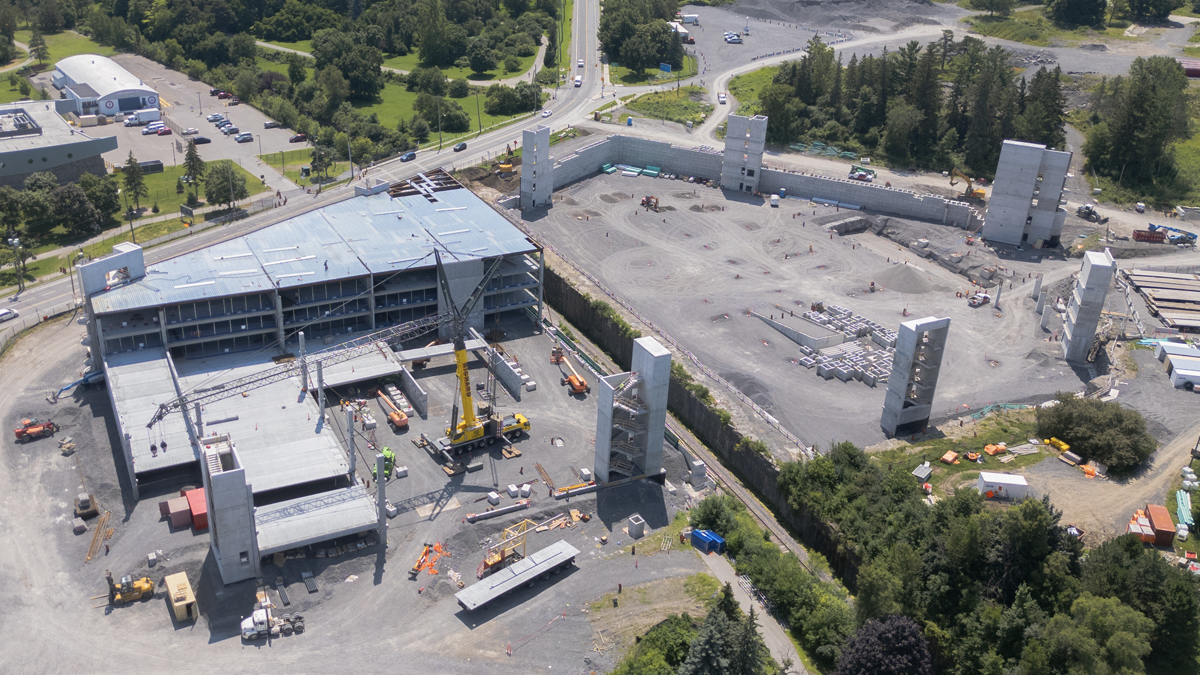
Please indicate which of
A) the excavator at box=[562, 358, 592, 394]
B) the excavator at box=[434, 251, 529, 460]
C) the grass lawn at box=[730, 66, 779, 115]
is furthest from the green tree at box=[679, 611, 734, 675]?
the grass lawn at box=[730, 66, 779, 115]

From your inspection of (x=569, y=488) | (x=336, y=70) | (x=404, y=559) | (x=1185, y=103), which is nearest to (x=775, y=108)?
(x=1185, y=103)

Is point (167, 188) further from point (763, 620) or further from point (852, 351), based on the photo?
point (763, 620)

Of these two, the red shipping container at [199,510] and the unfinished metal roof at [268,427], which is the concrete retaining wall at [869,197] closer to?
the unfinished metal roof at [268,427]

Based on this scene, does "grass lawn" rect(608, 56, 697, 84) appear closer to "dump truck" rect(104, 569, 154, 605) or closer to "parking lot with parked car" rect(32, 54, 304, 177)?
"parking lot with parked car" rect(32, 54, 304, 177)

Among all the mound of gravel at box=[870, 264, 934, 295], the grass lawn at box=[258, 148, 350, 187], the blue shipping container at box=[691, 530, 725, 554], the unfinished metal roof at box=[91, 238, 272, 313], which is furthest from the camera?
the grass lawn at box=[258, 148, 350, 187]

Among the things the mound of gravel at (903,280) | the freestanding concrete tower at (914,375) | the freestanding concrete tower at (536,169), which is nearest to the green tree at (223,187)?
the freestanding concrete tower at (536,169)
